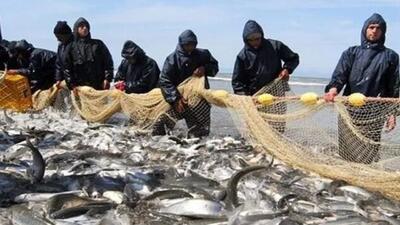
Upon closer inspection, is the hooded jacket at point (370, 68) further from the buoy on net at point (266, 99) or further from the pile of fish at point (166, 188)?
the pile of fish at point (166, 188)

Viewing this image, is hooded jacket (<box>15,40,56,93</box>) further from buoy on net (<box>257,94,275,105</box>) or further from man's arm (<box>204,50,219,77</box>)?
buoy on net (<box>257,94,275,105</box>)

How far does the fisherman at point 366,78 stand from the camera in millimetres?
7914

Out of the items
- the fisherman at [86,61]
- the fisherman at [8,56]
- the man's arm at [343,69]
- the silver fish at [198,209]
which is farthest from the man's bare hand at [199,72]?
the fisherman at [8,56]

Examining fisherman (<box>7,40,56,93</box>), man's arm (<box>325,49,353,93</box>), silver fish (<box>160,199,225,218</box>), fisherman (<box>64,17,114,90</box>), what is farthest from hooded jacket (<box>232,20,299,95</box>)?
fisherman (<box>7,40,56,93</box>)

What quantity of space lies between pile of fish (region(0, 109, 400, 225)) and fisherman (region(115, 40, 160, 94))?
2818mm

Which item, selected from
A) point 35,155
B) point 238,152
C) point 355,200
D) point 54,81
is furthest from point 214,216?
point 54,81

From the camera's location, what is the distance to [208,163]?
27.6 feet

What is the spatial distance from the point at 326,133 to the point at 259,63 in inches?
75.8

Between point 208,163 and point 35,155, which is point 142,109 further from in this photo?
point 35,155

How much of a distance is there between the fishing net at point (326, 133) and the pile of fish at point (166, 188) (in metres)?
0.17

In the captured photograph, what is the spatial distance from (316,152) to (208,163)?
136 cm

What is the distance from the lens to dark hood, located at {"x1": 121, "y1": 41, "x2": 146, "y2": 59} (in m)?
12.7

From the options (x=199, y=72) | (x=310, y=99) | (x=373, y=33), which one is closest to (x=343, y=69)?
(x=373, y=33)

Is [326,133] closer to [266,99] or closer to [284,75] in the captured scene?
[266,99]
